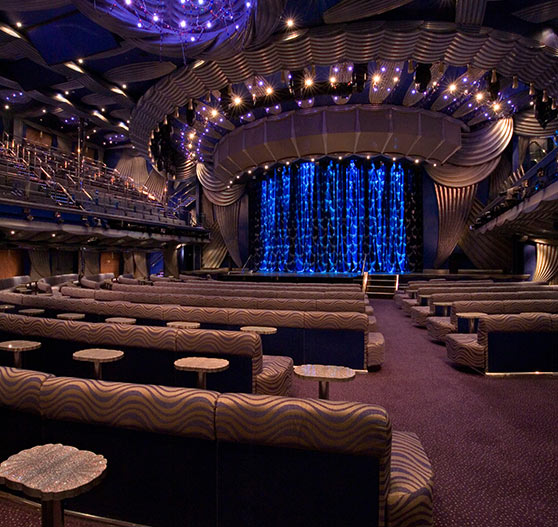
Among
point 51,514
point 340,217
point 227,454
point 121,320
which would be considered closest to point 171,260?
point 340,217

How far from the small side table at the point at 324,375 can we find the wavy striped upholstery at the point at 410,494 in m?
0.59

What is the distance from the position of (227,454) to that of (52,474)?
0.63m

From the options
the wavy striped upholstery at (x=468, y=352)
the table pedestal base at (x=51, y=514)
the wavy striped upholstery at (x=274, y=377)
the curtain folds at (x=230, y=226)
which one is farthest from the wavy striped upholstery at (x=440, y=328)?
the curtain folds at (x=230, y=226)

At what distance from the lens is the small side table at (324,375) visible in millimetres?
2250

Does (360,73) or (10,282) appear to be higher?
(360,73)

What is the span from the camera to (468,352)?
4.19 meters

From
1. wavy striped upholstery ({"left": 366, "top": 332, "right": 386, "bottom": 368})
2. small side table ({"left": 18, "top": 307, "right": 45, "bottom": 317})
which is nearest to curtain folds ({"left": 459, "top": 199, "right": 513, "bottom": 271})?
wavy striped upholstery ({"left": 366, "top": 332, "right": 386, "bottom": 368})

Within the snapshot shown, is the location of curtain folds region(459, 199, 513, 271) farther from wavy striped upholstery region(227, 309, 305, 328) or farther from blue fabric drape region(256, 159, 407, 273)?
wavy striped upholstery region(227, 309, 305, 328)

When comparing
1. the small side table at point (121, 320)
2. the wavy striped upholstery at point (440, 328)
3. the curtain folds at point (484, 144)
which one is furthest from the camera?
the curtain folds at point (484, 144)

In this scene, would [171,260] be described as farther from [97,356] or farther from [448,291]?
[97,356]

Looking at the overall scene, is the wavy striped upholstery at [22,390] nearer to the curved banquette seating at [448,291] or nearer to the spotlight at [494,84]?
the curved banquette seating at [448,291]

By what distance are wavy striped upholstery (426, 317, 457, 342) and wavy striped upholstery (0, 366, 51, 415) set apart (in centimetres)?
501

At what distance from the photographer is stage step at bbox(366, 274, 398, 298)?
13121 mm

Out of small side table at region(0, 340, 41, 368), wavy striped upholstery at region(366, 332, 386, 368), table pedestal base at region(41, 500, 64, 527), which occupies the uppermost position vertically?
small side table at region(0, 340, 41, 368)
